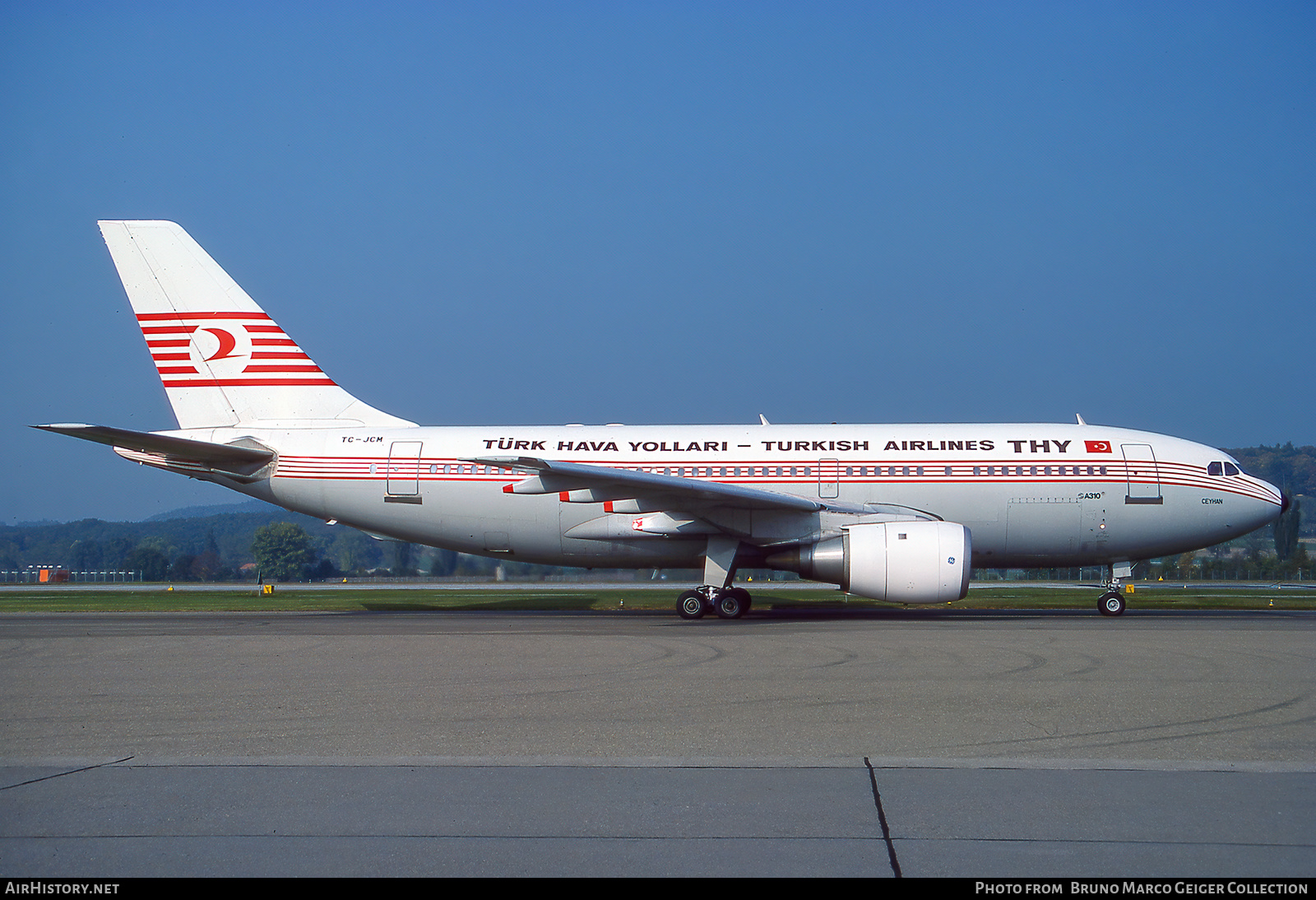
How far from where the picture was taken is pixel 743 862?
13.7 ft

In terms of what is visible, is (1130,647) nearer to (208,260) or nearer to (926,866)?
(926,866)

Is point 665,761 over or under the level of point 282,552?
under

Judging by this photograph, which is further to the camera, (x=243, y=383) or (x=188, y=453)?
(x=243, y=383)

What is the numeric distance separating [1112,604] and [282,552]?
1894 inches

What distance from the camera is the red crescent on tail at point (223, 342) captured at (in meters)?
21.5

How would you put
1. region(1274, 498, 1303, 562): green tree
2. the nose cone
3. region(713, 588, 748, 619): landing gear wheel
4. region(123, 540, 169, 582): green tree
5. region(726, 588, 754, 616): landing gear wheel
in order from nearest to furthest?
region(713, 588, 748, 619): landing gear wheel < region(726, 588, 754, 616): landing gear wheel < the nose cone < region(1274, 498, 1303, 562): green tree < region(123, 540, 169, 582): green tree

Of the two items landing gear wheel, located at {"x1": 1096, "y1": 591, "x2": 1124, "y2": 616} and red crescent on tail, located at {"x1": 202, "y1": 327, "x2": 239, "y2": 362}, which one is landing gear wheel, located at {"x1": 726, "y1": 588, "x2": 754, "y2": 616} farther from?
red crescent on tail, located at {"x1": 202, "y1": 327, "x2": 239, "y2": 362}

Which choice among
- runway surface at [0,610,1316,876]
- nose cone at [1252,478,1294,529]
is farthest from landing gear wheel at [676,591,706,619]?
nose cone at [1252,478,1294,529]

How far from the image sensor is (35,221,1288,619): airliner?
18.7 m

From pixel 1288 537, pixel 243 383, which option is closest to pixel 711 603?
pixel 243 383

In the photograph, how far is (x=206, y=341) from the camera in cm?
2150

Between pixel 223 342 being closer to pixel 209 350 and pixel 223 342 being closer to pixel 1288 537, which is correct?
pixel 209 350

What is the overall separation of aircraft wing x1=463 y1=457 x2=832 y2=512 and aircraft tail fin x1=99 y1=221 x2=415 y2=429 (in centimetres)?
536
